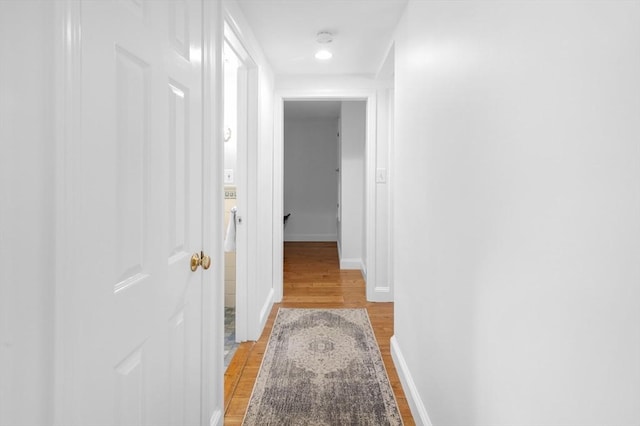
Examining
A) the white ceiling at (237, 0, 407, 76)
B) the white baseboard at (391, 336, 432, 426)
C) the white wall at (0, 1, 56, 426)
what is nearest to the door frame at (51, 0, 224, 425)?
the white wall at (0, 1, 56, 426)

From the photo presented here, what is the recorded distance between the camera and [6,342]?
2.11 feet

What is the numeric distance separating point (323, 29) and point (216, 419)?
2.35 meters

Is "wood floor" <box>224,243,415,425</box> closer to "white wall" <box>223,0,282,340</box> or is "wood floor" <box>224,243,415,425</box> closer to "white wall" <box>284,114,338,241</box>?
"white wall" <box>223,0,282,340</box>

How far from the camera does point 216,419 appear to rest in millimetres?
1708

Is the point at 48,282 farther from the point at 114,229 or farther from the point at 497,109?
the point at 497,109

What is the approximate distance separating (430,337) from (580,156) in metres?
1.17

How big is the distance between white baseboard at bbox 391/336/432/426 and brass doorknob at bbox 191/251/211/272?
1161 millimetres

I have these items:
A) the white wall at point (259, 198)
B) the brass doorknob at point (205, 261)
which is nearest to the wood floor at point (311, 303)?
the white wall at point (259, 198)

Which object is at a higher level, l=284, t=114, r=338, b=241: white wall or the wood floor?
l=284, t=114, r=338, b=241: white wall

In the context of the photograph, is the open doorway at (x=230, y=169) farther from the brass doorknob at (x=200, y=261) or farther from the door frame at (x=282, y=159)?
the brass doorknob at (x=200, y=261)

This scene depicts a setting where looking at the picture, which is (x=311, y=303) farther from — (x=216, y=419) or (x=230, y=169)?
(x=216, y=419)

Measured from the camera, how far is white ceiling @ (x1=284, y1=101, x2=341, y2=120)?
5.79 m

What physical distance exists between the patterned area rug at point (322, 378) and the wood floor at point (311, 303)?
0.05m

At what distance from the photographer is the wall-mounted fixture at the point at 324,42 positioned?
102 inches
